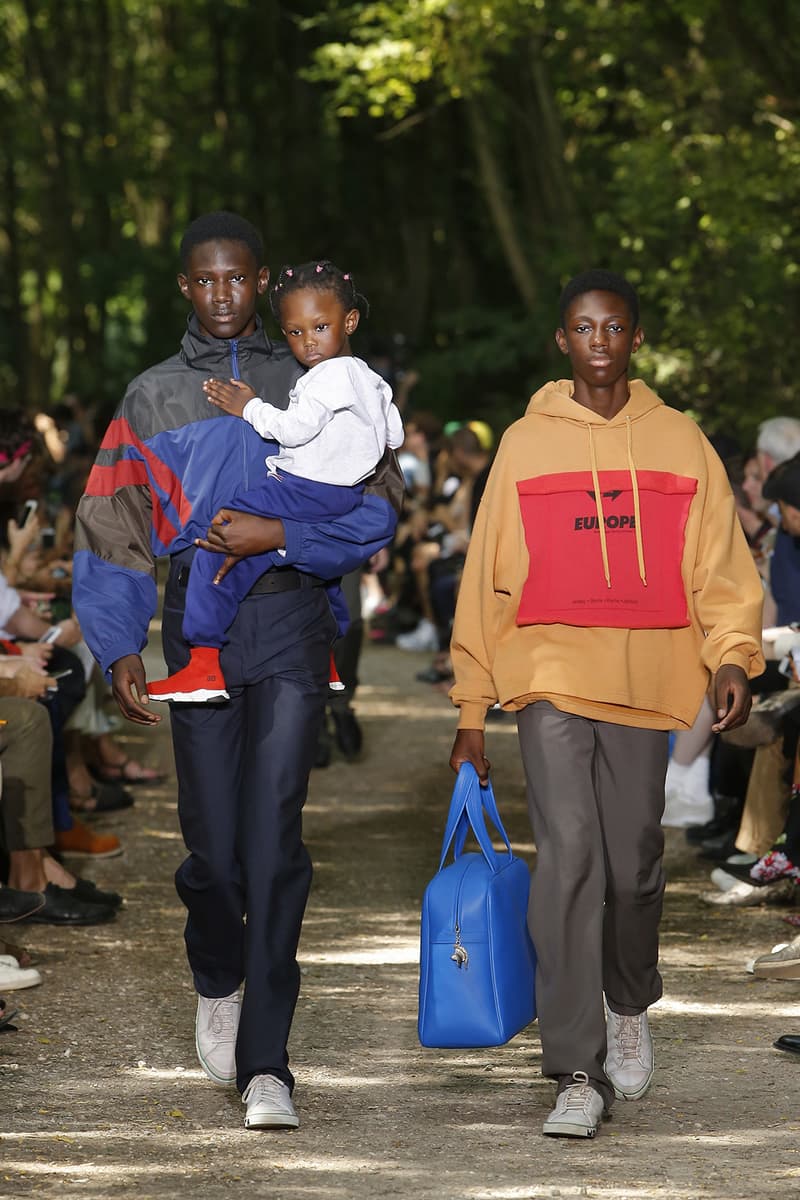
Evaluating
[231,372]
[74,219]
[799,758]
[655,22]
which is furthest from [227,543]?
[74,219]

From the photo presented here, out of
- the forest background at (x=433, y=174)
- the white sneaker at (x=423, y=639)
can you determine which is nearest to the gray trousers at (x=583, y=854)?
the forest background at (x=433, y=174)

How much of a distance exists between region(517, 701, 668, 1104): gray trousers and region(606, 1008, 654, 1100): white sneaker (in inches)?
9.4

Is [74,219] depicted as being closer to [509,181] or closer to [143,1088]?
[509,181]

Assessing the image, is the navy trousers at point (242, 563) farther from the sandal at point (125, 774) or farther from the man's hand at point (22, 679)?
the sandal at point (125, 774)

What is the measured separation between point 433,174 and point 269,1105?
26773 millimetres

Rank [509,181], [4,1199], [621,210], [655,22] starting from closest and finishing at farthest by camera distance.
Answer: [4,1199], [621,210], [655,22], [509,181]

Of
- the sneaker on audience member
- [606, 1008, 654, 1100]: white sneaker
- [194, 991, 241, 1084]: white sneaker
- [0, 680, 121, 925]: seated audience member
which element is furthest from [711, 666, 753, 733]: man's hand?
[0, 680, 121, 925]: seated audience member

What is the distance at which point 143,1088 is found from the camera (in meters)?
5.56

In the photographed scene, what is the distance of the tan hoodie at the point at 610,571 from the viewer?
5.17 metres

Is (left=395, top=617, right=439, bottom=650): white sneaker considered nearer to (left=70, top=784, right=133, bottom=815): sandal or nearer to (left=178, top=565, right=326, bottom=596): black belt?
(left=70, top=784, right=133, bottom=815): sandal

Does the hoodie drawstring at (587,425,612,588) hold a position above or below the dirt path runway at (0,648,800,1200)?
above

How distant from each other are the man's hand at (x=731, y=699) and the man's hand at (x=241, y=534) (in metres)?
1.18

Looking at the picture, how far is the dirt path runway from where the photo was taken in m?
4.73

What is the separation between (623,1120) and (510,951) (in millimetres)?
512
